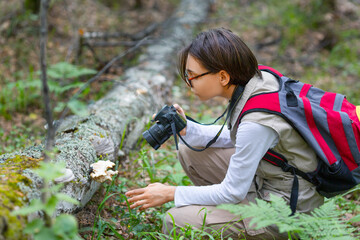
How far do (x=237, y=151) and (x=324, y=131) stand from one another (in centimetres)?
56

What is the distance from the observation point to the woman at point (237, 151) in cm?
197

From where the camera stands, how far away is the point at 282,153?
2.11 metres

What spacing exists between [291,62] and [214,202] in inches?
201

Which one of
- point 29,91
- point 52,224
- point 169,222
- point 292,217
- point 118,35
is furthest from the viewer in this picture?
point 118,35

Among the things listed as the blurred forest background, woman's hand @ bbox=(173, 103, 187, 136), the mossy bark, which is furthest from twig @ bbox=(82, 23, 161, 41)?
woman's hand @ bbox=(173, 103, 187, 136)

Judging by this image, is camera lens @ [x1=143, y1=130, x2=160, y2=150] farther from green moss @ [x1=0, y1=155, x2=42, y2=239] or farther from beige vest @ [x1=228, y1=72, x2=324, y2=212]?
green moss @ [x1=0, y1=155, x2=42, y2=239]

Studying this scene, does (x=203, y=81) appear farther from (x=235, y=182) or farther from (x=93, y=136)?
(x=93, y=136)

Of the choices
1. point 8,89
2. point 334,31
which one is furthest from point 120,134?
point 334,31

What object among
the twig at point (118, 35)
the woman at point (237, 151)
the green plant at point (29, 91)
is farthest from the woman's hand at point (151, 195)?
the twig at point (118, 35)

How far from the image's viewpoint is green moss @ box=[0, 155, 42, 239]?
1502 mm

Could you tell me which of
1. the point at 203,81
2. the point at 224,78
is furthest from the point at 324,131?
the point at 203,81

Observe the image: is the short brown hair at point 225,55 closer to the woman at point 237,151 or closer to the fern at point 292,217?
the woman at point 237,151

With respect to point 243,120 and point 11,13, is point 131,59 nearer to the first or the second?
point 11,13

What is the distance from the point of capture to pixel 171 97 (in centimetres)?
502
